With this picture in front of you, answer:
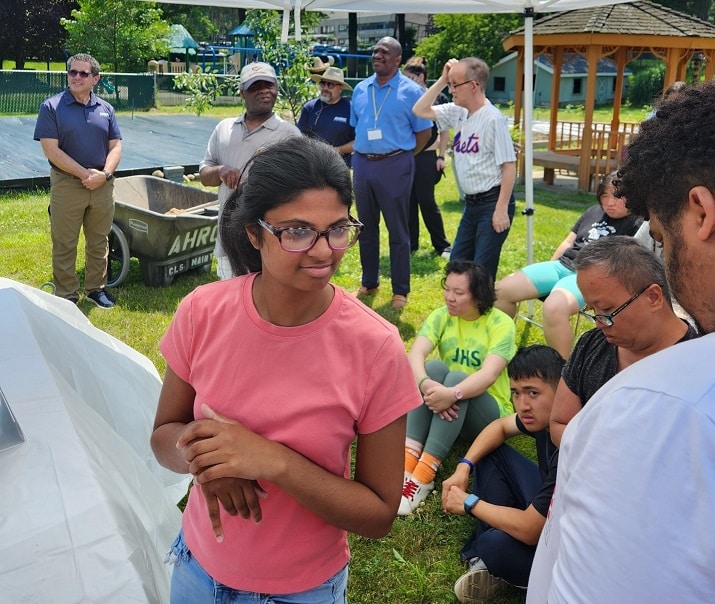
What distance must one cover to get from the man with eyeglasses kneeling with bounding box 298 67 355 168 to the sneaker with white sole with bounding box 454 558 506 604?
5008 millimetres

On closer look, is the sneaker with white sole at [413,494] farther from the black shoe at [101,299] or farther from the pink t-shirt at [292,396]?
the black shoe at [101,299]

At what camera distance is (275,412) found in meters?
1.57

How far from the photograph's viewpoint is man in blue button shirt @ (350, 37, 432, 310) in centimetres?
627

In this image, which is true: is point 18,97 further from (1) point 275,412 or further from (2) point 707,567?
(2) point 707,567

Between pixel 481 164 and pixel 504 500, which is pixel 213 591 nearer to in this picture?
pixel 504 500

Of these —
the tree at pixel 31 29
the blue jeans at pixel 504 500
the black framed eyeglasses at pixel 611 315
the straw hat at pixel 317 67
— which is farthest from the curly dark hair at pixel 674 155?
the tree at pixel 31 29

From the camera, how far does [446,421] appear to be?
4027mm

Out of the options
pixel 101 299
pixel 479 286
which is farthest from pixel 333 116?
pixel 479 286

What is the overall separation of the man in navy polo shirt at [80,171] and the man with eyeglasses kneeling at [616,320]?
4551 mm

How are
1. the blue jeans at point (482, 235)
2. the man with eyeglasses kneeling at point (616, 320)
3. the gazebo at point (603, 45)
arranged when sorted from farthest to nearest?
the gazebo at point (603, 45), the blue jeans at point (482, 235), the man with eyeglasses kneeling at point (616, 320)

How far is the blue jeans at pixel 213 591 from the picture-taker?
1638 mm

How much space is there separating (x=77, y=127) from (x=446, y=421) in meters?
4.04

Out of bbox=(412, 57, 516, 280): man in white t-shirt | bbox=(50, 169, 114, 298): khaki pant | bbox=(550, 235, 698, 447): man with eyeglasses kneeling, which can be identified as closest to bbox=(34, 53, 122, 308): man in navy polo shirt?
bbox=(50, 169, 114, 298): khaki pant

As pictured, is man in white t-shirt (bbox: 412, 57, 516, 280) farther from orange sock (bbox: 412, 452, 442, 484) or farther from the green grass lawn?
orange sock (bbox: 412, 452, 442, 484)
